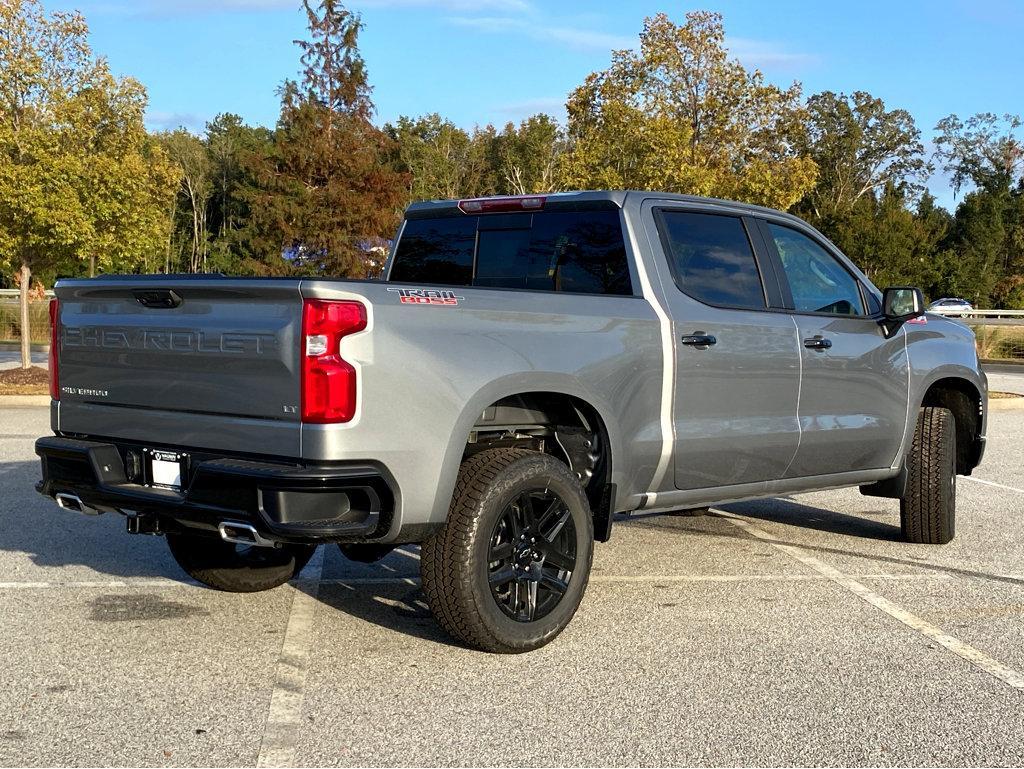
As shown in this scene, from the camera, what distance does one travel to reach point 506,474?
4.75m

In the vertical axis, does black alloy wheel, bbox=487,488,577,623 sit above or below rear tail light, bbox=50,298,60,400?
below

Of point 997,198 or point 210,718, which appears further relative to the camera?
point 997,198

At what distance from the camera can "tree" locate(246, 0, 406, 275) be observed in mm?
29125

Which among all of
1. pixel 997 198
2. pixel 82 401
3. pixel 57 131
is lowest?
pixel 82 401

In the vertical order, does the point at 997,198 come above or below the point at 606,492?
above

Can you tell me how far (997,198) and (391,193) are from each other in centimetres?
5500

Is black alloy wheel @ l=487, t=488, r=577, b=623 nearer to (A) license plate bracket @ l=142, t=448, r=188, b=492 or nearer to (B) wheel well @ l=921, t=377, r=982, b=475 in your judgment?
(A) license plate bracket @ l=142, t=448, r=188, b=492

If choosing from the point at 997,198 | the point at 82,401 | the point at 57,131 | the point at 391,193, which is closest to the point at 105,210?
the point at 57,131

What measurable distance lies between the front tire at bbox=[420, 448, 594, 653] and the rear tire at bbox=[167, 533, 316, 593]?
138cm

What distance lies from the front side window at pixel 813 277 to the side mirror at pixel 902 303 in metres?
0.19

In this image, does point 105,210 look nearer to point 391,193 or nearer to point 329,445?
point 391,193

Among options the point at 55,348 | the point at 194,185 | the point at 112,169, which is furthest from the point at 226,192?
the point at 55,348

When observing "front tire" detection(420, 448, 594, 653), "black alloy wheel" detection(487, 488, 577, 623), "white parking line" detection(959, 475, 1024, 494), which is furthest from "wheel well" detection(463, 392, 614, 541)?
"white parking line" detection(959, 475, 1024, 494)

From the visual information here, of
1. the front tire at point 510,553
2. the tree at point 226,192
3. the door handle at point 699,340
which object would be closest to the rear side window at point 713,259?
the door handle at point 699,340
